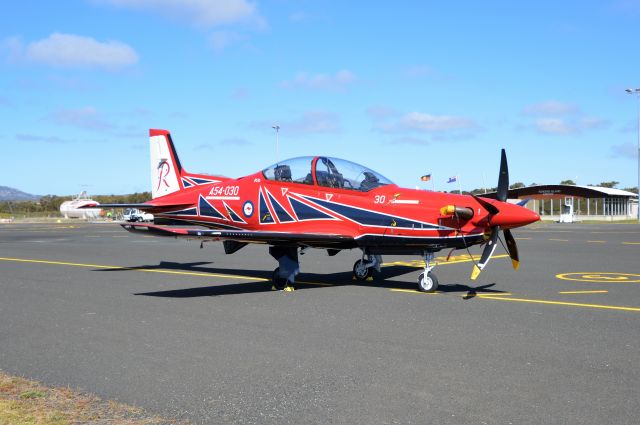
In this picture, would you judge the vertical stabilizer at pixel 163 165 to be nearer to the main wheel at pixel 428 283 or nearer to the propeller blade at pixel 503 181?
the main wheel at pixel 428 283

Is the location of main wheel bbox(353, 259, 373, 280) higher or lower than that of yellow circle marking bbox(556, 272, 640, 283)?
higher

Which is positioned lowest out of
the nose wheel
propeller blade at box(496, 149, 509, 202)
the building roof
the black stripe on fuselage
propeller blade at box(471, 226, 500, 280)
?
the nose wheel

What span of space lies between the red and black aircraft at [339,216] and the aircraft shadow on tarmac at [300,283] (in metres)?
0.58

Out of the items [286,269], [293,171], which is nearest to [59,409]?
[286,269]

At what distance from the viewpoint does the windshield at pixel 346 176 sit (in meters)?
12.8

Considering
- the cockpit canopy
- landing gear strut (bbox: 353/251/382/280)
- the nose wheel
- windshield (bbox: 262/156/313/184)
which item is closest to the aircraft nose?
the cockpit canopy

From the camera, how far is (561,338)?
781 cm

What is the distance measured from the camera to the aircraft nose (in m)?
10.8

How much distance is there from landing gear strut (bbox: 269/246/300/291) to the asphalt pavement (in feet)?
2.05

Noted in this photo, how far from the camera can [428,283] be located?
1212 centimetres

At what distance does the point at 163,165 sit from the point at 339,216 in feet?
23.5

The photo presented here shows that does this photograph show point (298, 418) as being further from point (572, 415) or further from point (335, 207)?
point (335, 207)

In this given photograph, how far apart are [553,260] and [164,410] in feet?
54.8

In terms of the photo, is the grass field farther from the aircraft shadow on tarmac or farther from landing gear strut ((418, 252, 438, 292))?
landing gear strut ((418, 252, 438, 292))
